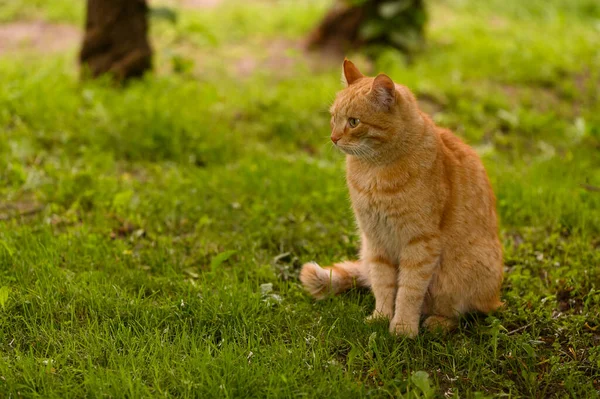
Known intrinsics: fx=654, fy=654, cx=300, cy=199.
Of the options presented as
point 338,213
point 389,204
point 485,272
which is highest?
point 389,204

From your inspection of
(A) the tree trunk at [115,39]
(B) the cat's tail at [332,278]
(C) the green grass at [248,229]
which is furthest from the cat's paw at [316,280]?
(A) the tree trunk at [115,39]

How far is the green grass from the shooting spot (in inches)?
119

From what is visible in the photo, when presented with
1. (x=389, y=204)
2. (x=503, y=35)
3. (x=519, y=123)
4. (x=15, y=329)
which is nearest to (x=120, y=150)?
(x=15, y=329)

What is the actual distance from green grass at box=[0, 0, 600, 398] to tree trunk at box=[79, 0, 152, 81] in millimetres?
257

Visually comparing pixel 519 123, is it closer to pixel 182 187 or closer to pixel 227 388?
pixel 182 187

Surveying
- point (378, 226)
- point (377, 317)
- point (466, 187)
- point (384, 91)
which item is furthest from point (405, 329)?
point (384, 91)

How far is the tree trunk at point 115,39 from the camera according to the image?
21.0ft

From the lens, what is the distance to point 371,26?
25.8 feet

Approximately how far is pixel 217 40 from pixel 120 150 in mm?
3265

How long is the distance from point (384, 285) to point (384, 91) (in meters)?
1.04

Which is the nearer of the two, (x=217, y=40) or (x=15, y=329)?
(x=15, y=329)

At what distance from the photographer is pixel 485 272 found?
11.4ft

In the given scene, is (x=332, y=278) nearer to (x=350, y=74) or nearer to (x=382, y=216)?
(x=382, y=216)

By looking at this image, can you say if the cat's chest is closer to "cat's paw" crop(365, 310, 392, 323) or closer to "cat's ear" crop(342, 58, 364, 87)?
"cat's paw" crop(365, 310, 392, 323)
